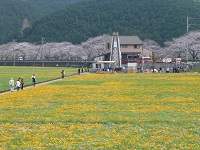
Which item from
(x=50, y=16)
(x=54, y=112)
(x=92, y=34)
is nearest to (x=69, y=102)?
(x=54, y=112)

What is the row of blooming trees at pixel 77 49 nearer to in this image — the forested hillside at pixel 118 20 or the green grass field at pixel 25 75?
the forested hillside at pixel 118 20

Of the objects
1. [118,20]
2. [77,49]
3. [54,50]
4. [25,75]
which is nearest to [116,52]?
[25,75]

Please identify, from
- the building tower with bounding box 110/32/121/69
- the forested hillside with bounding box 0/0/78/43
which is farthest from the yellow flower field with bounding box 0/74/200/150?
the forested hillside with bounding box 0/0/78/43

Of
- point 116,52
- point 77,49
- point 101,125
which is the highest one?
point 77,49

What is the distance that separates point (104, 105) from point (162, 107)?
10.1 feet

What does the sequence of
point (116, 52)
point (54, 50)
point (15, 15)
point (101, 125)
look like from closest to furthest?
point (101, 125) < point (116, 52) < point (54, 50) < point (15, 15)

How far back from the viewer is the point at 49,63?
118250 millimetres

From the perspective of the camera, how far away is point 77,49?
13938 cm

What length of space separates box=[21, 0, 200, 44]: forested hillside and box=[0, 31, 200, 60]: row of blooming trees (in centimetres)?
450

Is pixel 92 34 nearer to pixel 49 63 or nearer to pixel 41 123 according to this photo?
pixel 49 63

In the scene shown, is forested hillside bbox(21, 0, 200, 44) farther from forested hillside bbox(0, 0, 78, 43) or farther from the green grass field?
the green grass field

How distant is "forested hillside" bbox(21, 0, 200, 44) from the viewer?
128625mm

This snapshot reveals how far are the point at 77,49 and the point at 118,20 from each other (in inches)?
883

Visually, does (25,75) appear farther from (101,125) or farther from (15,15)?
(15,15)
